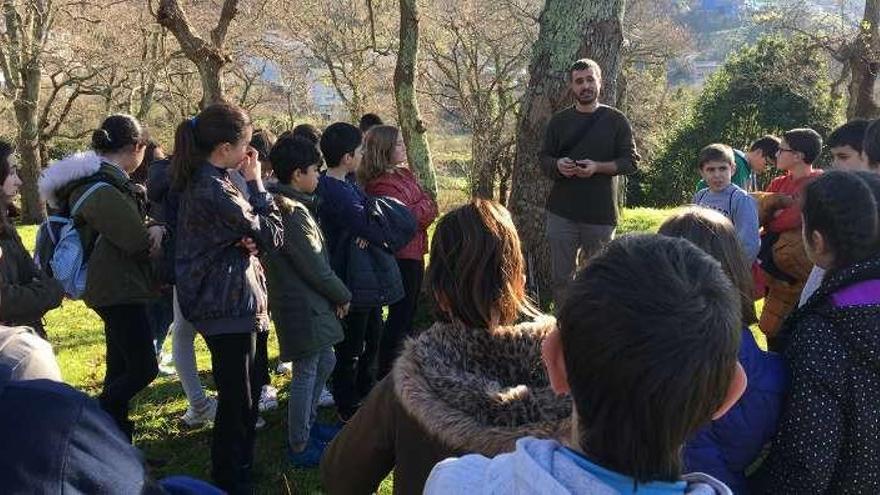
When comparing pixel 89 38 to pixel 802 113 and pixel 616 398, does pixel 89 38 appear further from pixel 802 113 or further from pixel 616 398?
pixel 616 398

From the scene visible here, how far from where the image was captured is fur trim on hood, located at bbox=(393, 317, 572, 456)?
150 cm

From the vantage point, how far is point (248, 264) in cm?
321

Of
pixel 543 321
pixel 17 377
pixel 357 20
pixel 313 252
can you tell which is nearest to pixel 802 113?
pixel 357 20

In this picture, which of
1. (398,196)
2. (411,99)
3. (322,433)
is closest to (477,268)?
(322,433)

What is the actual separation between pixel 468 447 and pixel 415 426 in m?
0.18

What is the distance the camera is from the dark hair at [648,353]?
39.9 inches

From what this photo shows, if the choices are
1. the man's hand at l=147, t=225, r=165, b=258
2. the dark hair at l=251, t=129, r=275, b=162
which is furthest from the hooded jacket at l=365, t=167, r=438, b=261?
the man's hand at l=147, t=225, r=165, b=258

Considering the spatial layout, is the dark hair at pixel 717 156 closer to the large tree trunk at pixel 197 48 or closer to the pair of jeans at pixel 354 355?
the pair of jeans at pixel 354 355

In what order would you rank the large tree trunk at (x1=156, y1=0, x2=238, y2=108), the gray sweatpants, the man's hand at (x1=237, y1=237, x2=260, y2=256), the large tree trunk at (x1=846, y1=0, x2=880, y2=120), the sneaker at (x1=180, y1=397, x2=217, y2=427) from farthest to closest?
the large tree trunk at (x1=846, y1=0, x2=880, y2=120) < the large tree trunk at (x1=156, y1=0, x2=238, y2=108) < the gray sweatpants < the sneaker at (x1=180, y1=397, x2=217, y2=427) < the man's hand at (x1=237, y1=237, x2=260, y2=256)

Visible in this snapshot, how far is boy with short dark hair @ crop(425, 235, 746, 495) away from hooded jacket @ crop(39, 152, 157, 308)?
2887 millimetres

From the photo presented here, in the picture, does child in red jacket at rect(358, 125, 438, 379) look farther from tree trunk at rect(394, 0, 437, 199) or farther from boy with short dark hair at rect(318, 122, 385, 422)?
tree trunk at rect(394, 0, 437, 199)

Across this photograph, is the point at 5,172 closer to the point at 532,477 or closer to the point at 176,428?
the point at 176,428

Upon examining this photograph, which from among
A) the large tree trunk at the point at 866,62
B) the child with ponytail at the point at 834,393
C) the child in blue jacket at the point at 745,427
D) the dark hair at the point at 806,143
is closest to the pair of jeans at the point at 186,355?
the child in blue jacket at the point at 745,427

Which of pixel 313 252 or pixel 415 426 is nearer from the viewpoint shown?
pixel 415 426
